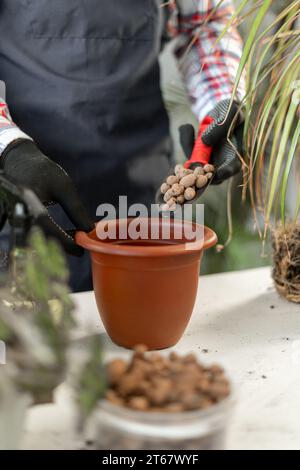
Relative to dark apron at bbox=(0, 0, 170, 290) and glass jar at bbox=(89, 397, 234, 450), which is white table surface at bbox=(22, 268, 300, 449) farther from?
dark apron at bbox=(0, 0, 170, 290)

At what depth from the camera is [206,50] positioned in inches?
40.9

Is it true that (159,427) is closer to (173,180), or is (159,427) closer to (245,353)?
(245,353)

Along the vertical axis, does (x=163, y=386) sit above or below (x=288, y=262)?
above

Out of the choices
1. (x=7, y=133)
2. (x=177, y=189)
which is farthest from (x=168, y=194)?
(x=7, y=133)

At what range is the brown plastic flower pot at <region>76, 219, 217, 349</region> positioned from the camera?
627 mm

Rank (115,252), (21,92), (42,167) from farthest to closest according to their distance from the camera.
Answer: (21,92) → (42,167) → (115,252)

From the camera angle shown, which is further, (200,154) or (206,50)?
(206,50)

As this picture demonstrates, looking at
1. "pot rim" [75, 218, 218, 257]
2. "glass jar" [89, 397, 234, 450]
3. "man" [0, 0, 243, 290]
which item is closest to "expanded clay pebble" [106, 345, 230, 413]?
"glass jar" [89, 397, 234, 450]

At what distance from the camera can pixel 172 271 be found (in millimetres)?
638

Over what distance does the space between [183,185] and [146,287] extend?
198 mm

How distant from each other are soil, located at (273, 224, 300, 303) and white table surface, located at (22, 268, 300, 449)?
0.02 meters

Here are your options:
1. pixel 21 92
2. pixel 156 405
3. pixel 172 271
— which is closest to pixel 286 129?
pixel 172 271

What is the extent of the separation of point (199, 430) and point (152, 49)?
29.4 inches
